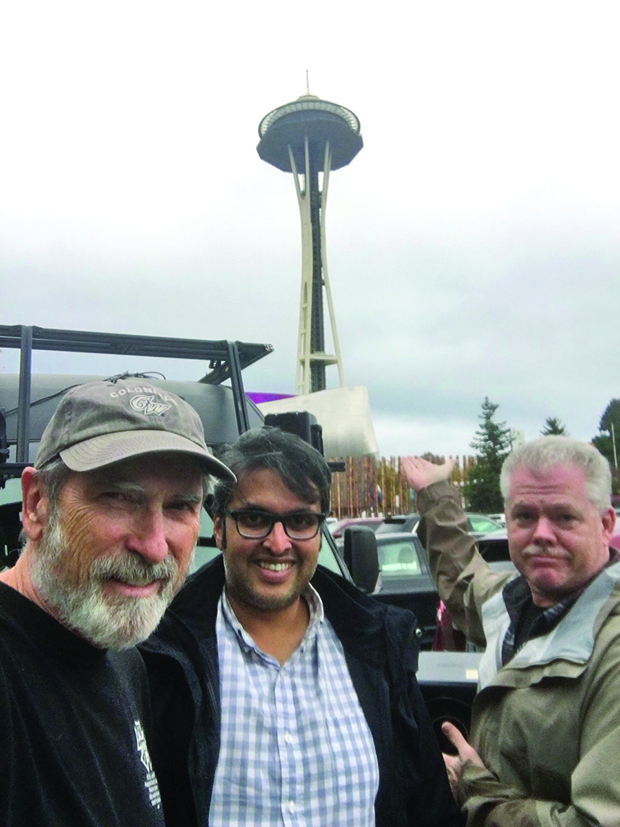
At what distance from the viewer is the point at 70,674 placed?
4.41 feet

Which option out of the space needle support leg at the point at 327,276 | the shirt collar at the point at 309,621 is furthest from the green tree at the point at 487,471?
the shirt collar at the point at 309,621

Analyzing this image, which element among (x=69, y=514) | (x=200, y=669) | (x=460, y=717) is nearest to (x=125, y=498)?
(x=69, y=514)

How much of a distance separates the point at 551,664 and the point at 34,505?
1.25 meters

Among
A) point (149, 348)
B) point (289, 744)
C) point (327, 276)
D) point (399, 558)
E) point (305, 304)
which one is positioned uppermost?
point (327, 276)

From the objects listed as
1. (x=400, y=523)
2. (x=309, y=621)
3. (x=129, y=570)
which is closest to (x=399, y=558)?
(x=400, y=523)

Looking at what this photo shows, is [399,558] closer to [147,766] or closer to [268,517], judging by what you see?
[268,517]

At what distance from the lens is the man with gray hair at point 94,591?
1206mm

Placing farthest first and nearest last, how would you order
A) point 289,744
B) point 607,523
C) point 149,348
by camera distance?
point 149,348 → point 607,523 → point 289,744

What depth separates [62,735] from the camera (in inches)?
48.9

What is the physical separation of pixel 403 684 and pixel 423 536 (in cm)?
86

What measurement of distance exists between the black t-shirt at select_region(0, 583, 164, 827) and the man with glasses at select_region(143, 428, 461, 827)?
428 millimetres

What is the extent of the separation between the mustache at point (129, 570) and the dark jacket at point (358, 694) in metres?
0.55

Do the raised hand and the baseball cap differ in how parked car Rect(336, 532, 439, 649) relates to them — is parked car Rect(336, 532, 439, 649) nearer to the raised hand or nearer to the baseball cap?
the raised hand

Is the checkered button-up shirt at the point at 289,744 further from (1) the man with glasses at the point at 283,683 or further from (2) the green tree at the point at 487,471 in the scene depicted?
(2) the green tree at the point at 487,471
